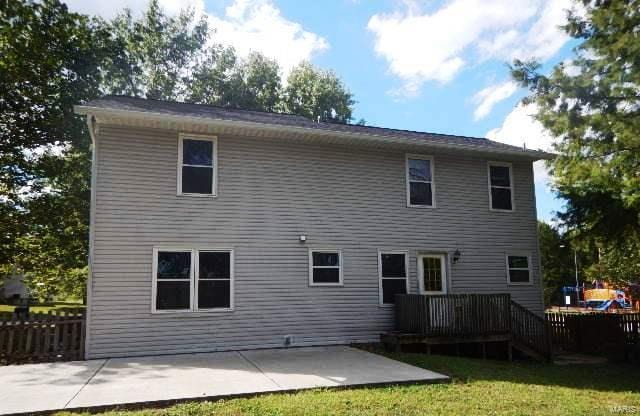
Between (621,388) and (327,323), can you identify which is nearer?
(621,388)

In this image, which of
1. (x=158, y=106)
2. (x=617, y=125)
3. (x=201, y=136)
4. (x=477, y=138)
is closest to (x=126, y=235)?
(x=201, y=136)

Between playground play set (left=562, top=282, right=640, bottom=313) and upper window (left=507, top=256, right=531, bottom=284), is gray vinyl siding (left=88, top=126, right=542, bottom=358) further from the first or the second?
playground play set (left=562, top=282, right=640, bottom=313)

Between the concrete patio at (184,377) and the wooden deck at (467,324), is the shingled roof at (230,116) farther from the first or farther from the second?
the concrete patio at (184,377)

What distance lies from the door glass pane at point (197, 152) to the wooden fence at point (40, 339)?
4.16 meters

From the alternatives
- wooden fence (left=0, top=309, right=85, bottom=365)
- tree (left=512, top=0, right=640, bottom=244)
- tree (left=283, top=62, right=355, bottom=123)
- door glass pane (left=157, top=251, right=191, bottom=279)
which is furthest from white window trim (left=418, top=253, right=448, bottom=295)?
tree (left=283, top=62, right=355, bottom=123)

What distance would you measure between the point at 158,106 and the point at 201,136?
1857 millimetres

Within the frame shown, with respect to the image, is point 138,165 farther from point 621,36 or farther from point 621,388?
point 621,388

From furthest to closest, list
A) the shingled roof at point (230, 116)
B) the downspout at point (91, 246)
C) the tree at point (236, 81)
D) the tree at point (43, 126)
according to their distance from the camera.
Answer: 1. the tree at point (236, 81)
2. the tree at point (43, 126)
3. the shingled roof at point (230, 116)
4. the downspout at point (91, 246)

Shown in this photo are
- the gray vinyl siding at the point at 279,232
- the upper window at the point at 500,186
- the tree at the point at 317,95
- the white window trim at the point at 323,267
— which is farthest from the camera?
the tree at the point at 317,95

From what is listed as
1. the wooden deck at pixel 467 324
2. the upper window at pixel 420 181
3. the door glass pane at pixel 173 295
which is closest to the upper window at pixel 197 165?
the door glass pane at pixel 173 295

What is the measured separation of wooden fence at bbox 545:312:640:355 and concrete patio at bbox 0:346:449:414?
7.06 metres

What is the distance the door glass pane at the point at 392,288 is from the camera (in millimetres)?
12038

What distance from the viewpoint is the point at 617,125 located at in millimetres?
7773

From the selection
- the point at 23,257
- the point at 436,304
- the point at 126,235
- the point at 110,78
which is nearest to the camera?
the point at 126,235
